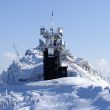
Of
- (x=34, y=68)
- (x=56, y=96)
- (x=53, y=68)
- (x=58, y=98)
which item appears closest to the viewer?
(x=58, y=98)

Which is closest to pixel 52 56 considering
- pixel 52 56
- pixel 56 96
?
pixel 52 56

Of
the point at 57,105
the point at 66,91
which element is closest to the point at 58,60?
the point at 66,91

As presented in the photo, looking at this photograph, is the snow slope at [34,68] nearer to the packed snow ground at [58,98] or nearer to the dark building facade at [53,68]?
the dark building facade at [53,68]

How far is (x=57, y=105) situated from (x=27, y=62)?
199 ft

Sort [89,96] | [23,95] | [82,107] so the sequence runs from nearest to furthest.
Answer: [82,107] < [89,96] < [23,95]

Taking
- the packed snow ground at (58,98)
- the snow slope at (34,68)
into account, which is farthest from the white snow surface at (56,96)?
the snow slope at (34,68)

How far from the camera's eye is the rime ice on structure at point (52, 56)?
262 ft

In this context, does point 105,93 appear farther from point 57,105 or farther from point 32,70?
point 32,70

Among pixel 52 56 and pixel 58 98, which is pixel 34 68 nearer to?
pixel 52 56

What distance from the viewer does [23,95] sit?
2507 inches

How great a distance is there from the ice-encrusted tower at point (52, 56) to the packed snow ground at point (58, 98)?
38.0ft

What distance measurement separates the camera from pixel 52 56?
3169 inches

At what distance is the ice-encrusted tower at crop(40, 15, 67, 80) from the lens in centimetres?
8000

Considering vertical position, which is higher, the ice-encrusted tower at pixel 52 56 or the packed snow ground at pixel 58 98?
the ice-encrusted tower at pixel 52 56
